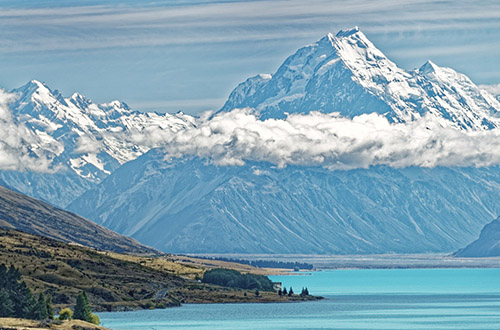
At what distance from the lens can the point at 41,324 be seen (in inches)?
7800

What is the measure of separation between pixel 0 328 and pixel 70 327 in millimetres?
19359

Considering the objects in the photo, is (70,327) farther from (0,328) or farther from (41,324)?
(0,328)

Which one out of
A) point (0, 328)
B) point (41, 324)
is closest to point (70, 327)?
point (41, 324)

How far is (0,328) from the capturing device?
18175 centimetres

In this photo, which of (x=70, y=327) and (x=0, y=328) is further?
(x=70, y=327)

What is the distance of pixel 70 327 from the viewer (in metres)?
199

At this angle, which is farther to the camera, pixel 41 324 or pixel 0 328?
pixel 41 324

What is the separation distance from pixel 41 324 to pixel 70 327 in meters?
5.29

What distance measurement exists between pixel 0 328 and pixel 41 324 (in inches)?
665
